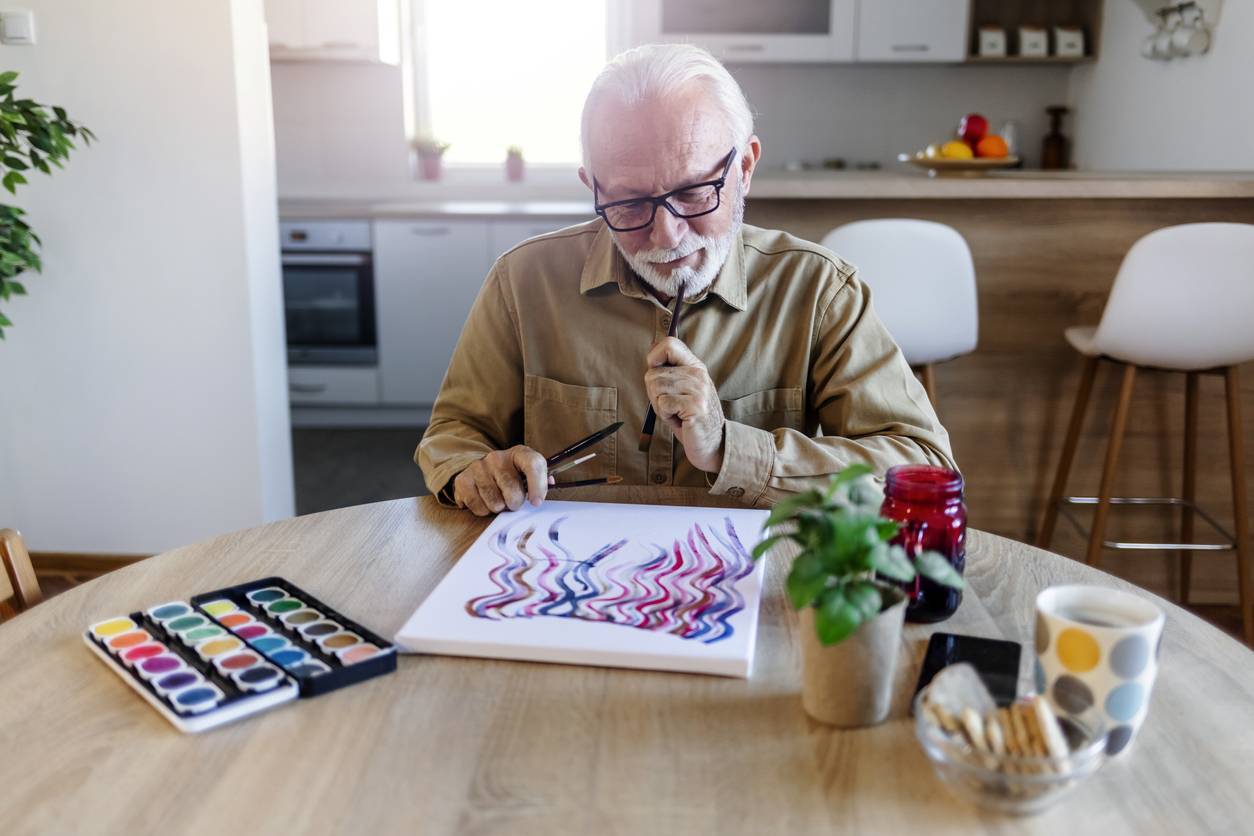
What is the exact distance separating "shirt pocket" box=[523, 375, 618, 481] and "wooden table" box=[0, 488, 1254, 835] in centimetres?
56

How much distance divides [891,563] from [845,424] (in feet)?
2.37

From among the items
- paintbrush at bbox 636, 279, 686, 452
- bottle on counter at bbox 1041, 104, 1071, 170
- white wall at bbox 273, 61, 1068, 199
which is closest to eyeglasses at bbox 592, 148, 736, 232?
paintbrush at bbox 636, 279, 686, 452

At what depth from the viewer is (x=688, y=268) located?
4.82 ft

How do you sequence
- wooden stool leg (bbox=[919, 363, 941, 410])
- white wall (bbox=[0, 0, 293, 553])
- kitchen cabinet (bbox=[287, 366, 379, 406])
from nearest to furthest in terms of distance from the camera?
wooden stool leg (bbox=[919, 363, 941, 410]) → white wall (bbox=[0, 0, 293, 553]) → kitchen cabinet (bbox=[287, 366, 379, 406])

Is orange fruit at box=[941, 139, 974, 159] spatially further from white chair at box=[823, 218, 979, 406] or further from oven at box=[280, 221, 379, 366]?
oven at box=[280, 221, 379, 366]

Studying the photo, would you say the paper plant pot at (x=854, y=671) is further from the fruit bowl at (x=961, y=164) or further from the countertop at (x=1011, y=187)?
the fruit bowl at (x=961, y=164)

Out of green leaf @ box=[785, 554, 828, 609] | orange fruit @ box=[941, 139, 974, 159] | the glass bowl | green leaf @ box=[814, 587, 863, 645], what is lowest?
the glass bowl

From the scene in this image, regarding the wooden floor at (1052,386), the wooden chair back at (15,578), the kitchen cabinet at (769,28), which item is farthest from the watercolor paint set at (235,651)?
the kitchen cabinet at (769,28)

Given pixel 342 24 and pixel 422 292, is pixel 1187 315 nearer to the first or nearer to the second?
pixel 422 292

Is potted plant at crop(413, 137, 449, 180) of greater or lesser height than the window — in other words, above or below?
below

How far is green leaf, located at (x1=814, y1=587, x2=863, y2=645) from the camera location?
2.50 ft

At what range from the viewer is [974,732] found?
72cm

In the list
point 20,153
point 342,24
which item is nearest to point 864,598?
point 20,153

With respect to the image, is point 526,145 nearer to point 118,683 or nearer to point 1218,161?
point 1218,161
